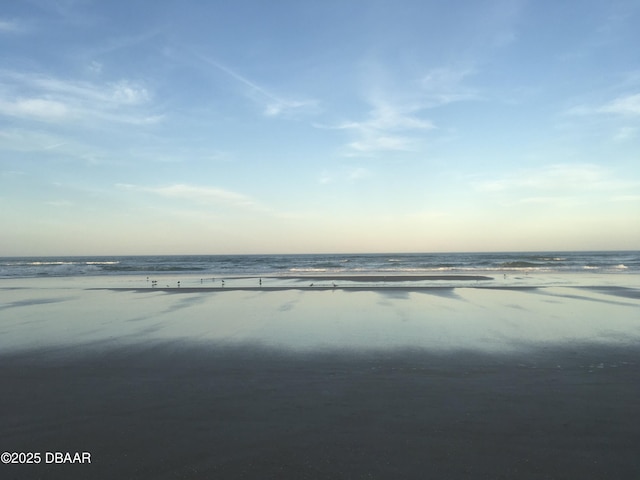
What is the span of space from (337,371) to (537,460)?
12.2ft

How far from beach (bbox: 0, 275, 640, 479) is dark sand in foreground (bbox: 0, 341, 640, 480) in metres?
0.02

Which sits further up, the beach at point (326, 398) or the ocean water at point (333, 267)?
the ocean water at point (333, 267)

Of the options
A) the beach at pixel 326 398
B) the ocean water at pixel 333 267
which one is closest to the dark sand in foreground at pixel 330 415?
the beach at pixel 326 398

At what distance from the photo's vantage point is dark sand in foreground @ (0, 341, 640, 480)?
4238 millimetres

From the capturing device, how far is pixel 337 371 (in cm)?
746

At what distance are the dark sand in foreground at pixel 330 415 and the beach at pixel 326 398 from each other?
2 centimetres

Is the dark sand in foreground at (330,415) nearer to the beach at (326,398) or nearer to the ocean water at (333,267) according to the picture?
the beach at (326,398)

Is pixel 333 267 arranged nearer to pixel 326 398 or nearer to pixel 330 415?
pixel 326 398

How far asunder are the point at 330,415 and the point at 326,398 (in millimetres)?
646

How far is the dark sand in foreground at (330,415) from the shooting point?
4.24 meters

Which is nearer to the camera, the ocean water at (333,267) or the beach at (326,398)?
the beach at (326,398)

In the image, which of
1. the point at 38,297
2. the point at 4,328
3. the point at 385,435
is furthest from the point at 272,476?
the point at 38,297

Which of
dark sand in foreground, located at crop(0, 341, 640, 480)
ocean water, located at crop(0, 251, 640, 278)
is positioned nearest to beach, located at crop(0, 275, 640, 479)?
dark sand in foreground, located at crop(0, 341, 640, 480)

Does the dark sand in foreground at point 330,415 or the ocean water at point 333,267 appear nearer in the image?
the dark sand in foreground at point 330,415
